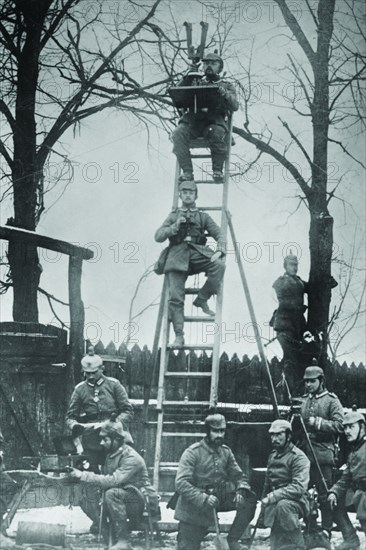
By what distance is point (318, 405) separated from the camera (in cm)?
770

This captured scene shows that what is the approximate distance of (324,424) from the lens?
750cm

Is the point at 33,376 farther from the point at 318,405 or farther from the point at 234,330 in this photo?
the point at 318,405

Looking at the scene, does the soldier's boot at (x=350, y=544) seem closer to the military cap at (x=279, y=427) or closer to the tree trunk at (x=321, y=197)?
the military cap at (x=279, y=427)

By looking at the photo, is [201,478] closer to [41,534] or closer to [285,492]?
[285,492]

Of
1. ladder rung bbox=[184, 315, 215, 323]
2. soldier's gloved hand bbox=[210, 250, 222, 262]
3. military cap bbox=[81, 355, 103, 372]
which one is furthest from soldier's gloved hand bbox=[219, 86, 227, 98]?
military cap bbox=[81, 355, 103, 372]

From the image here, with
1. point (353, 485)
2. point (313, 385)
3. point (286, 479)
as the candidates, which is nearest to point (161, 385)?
point (313, 385)

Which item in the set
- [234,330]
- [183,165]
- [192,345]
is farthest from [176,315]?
[183,165]

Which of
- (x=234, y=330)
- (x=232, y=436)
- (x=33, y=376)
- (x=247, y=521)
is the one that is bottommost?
(x=247, y=521)

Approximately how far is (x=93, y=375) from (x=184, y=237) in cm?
166

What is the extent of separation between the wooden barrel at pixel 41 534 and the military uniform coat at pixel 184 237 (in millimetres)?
2783

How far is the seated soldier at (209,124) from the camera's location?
8.12m

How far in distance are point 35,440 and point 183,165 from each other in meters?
3.29

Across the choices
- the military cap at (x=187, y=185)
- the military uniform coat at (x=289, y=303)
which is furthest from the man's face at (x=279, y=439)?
the military uniform coat at (x=289, y=303)

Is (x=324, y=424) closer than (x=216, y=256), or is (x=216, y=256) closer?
(x=324, y=424)
